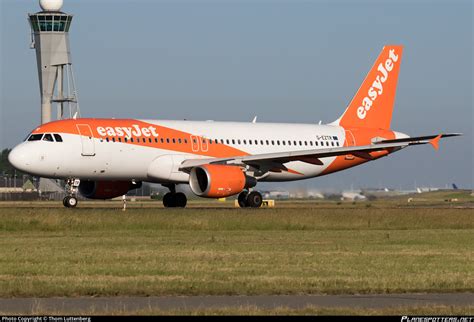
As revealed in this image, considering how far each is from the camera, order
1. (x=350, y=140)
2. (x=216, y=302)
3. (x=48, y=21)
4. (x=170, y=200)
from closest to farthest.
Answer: (x=216, y=302), (x=170, y=200), (x=350, y=140), (x=48, y=21)

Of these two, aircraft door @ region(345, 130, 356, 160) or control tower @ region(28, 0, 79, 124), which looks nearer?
aircraft door @ region(345, 130, 356, 160)

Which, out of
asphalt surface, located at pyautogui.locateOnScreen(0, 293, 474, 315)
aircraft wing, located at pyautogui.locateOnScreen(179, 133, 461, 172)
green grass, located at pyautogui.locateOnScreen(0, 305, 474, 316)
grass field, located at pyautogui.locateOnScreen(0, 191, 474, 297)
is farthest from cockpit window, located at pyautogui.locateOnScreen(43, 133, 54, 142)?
green grass, located at pyautogui.locateOnScreen(0, 305, 474, 316)

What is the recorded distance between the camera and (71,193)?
47.8m

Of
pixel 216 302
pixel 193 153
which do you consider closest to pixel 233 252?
pixel 216 302

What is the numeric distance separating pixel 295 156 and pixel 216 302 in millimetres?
31612

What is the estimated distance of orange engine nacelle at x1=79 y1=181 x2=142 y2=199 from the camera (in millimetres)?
50156

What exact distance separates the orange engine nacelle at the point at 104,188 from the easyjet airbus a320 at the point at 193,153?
5cm

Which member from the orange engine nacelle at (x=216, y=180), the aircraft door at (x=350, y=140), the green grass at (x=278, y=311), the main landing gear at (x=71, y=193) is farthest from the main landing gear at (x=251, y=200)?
the green grass at (x=278, y=311)

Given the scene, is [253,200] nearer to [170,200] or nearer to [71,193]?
[170,200]

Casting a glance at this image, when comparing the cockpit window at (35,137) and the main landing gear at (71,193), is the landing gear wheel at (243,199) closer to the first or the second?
the main landing gear at (71,193)

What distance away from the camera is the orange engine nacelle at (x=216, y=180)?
45594 millimetres

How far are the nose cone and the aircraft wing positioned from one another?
6904mm

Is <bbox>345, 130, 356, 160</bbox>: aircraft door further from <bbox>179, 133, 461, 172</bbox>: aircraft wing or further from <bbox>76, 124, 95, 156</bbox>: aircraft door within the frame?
<bbox>76, 124, 95, 156</bbox>: aircraft door

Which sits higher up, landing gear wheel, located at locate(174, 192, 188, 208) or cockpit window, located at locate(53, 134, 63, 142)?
cockpit window, located at locate(53, 134, 63, 142)
